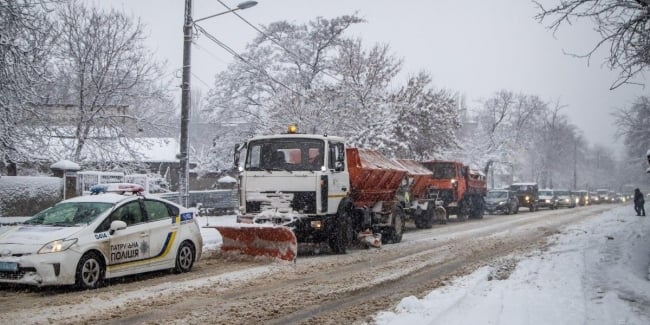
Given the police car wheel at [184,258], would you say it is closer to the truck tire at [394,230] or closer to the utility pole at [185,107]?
the utility pole at [185,107]

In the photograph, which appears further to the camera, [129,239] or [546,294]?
[129,239]

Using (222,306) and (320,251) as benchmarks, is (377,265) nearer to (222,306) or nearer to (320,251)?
(320,251)

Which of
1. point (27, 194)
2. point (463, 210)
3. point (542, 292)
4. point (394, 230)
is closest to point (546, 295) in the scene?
→ point (542, 292)

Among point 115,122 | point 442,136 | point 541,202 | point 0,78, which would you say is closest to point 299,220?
point 0,78

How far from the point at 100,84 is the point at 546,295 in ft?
74.5

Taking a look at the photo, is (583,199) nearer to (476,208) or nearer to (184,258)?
(476,208)

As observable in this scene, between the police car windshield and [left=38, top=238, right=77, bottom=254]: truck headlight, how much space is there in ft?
2.20

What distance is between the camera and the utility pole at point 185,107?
16.4 metres

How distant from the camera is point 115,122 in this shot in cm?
2680

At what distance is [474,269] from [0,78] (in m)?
11.9

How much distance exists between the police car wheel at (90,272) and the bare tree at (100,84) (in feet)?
57.7

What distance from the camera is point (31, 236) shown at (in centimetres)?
907

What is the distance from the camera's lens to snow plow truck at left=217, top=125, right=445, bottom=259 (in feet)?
42.7

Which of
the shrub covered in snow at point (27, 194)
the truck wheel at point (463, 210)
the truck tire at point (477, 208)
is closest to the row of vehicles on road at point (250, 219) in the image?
the truck wheel at point (463, 210)
